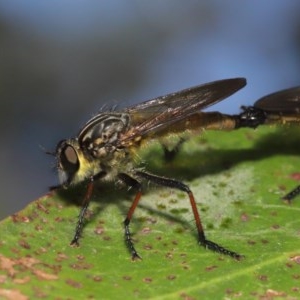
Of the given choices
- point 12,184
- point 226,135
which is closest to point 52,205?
point 226,135

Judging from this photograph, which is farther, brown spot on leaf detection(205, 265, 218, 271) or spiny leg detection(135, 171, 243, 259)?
spiny leg detection(135, 171, 243, 259)

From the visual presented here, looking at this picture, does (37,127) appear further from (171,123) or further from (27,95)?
(171,123)

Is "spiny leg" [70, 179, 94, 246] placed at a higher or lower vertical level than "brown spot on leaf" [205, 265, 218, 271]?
higher

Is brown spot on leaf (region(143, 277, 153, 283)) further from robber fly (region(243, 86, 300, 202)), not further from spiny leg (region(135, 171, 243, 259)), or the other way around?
robber fly (region(243, 86, 300, 202))

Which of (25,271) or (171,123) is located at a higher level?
(171,123)

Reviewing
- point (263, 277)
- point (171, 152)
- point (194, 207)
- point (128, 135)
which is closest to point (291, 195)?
point (194, 207)

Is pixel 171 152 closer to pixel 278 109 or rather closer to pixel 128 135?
pixel 128 135

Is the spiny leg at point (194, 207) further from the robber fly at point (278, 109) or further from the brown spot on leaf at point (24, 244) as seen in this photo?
the robber fly at point (278, 109)

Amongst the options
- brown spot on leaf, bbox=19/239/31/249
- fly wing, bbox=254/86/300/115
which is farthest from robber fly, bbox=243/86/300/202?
brown spot on leaf, bbox=19/239/31/249
